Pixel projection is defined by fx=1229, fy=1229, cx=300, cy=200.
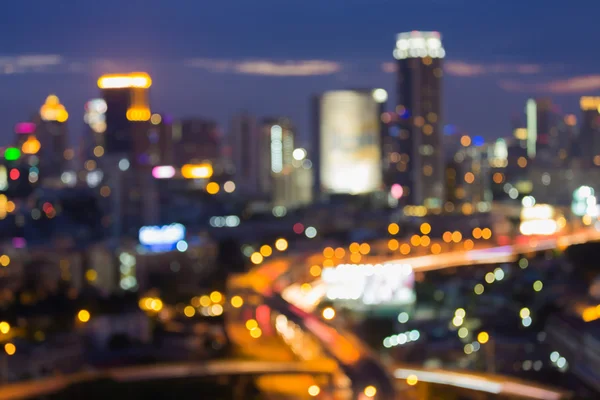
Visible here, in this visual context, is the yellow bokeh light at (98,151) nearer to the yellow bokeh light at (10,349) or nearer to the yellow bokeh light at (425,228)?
the yellow bokeh light at (425,228)

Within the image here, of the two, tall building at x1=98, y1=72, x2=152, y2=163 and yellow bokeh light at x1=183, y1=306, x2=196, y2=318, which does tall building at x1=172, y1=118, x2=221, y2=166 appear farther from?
yellow bokeh light at x1=183, y1=306, x2=196, y2=318

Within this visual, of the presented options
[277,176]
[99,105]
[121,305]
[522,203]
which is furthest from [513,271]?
[99,105]

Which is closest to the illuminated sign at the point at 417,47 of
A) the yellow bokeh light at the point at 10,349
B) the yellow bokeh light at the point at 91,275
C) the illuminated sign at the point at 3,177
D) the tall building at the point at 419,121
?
the tall building at the point at 419,121

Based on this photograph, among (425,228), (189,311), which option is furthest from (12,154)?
(189,311)

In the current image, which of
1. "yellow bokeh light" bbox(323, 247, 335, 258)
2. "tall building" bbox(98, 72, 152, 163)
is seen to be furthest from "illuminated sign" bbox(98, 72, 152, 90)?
"yellow bokeh light" bbox(323, 247, 335, 258)

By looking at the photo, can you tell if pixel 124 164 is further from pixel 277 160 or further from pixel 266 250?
pixel 266 250
